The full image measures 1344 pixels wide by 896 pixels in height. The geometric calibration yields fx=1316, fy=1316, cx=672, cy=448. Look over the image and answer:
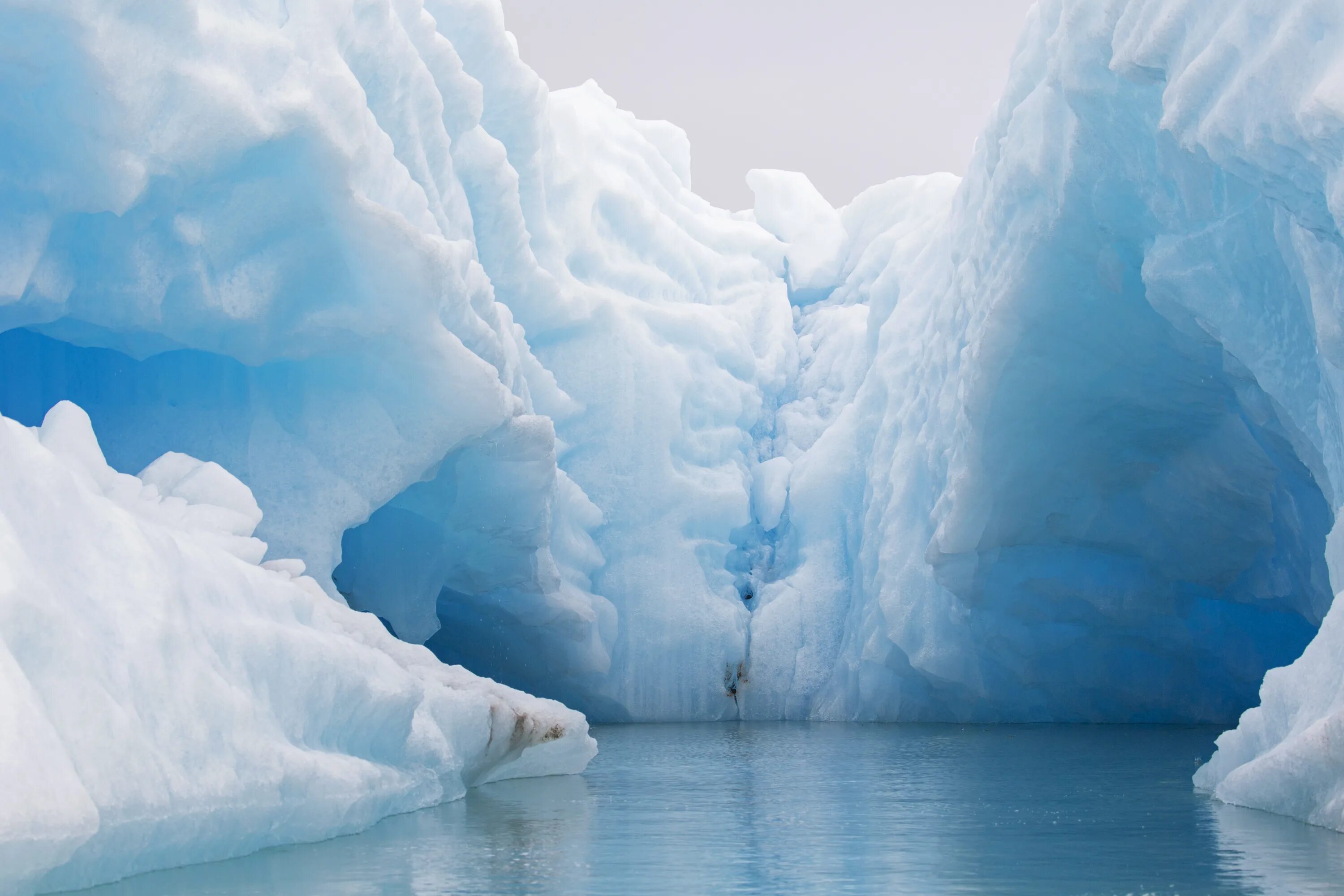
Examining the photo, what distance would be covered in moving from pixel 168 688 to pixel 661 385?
1174 cm

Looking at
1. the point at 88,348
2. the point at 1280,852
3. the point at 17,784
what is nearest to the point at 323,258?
the point at 88,348

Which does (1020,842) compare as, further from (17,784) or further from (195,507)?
(195,507)

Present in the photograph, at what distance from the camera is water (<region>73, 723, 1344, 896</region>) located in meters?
4.27

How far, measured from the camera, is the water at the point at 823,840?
14.0 feet

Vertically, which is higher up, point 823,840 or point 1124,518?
point 1124,518

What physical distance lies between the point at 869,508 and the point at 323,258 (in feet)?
25.6

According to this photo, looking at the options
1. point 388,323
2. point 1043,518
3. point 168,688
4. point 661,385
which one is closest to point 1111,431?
point 1043,518

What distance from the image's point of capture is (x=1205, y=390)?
35.8ft

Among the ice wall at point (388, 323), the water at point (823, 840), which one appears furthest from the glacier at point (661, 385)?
the water at point (823, 840)

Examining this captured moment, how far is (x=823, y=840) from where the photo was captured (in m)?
5.30

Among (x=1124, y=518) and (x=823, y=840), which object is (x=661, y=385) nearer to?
(x=1124, y=518)

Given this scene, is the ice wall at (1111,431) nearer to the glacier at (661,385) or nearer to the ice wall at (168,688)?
the glacier at (661,385)

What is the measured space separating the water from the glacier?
0.33m

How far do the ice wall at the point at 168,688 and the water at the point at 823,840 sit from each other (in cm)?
18
